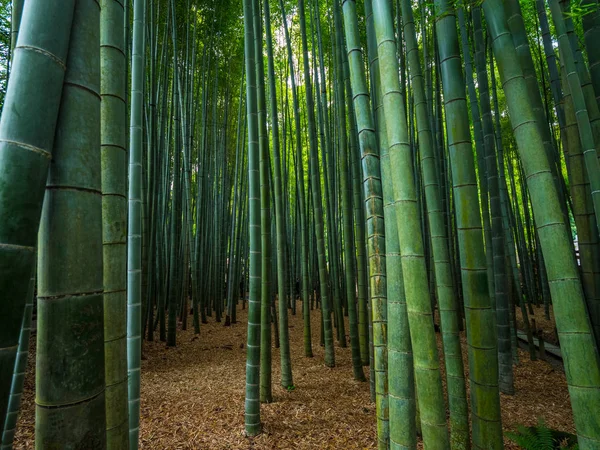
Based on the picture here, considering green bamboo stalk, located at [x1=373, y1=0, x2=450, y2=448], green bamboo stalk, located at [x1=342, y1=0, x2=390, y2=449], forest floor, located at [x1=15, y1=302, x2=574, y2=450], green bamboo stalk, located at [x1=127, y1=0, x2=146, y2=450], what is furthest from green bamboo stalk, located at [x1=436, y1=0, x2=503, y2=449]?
green bamboo stalk, located at [x1=127, y1=0, x2=146, y2=450]

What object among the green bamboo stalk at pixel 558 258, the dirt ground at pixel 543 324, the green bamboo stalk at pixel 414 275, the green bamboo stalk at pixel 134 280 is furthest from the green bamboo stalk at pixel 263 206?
the dirt ground at pixel 543 324

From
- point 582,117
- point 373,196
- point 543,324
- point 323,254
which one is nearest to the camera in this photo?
point 373,196

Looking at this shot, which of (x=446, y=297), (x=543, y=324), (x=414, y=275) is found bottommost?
(x=543, y=324)

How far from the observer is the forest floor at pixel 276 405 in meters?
2.38

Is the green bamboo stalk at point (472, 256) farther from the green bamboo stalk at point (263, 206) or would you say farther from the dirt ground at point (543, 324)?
the dirt ground at point (543, 324)

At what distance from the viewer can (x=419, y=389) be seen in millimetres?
1101

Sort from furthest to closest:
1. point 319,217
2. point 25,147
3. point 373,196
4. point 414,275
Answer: point 319,217 < point 373,196 < point 414,275 < point 25,147

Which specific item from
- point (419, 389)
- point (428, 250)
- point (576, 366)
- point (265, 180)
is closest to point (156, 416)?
point (265, 180)

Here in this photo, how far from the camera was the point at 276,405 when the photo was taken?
112 inches

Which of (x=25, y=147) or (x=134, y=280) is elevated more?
(x=25, y=147)

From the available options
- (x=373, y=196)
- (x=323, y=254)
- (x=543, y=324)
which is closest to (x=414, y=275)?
(x=373, y=196)

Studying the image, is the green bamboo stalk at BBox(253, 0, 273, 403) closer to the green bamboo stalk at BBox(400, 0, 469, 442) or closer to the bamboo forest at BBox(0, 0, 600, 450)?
the bamboo forest at BBox(0, 0, 600, 450)

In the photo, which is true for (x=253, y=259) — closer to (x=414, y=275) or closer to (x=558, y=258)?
(x=414, y=275)

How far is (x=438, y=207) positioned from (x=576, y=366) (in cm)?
74
